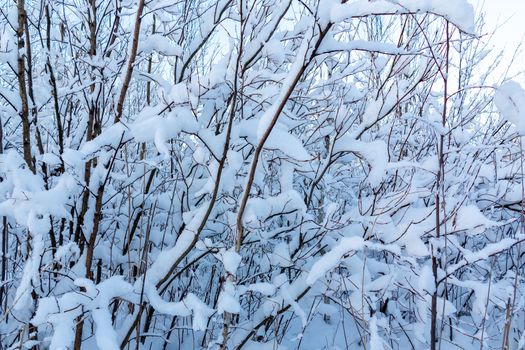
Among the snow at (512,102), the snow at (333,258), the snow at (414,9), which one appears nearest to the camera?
the snow at (414,9)

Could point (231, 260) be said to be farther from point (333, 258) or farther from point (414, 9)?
point (414, 9)

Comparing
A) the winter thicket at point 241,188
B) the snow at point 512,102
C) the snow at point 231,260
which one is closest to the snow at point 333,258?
the winter thicket at point 241,188

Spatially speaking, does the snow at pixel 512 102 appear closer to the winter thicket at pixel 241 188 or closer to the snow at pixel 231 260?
the winter thicket at pixel 241 188

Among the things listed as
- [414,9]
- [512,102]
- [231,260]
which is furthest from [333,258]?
[414,9]

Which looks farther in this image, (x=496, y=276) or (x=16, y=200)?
(x=496, y=276)

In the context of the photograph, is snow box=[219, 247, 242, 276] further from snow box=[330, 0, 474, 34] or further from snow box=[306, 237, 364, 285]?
snow box=[330, 0, 474, 34]

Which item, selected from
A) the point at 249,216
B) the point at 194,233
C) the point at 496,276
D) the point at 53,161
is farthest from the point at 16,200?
the point at 496,276

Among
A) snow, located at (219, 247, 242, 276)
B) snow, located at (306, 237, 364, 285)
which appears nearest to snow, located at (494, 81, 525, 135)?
snow, located at (306, 237, 364, 285)

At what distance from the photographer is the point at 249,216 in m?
1.59

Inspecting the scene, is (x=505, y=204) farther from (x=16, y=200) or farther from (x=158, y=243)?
(x=16, y=200)

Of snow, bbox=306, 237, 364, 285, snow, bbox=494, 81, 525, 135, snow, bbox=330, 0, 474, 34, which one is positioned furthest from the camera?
snow, bbox=306, 237, 364, 285

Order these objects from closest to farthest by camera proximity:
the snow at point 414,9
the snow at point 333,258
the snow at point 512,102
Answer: the snow at point 414,9, the snow at point 512,102, the snow at point 333,258

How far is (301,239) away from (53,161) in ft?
3.69

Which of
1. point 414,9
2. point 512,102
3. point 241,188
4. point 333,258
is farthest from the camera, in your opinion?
point 241,188
